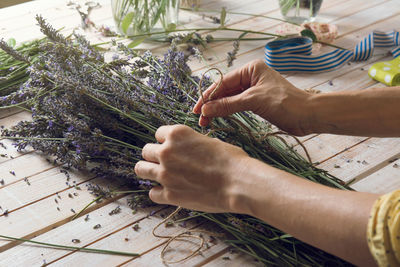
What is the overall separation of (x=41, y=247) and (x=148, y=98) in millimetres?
486

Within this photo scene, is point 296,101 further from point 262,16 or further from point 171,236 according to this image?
point 262,16

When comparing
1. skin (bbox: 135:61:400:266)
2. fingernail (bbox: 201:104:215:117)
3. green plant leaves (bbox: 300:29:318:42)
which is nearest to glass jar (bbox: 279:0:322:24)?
green plant leaves (bbox: 300:29:318:42)

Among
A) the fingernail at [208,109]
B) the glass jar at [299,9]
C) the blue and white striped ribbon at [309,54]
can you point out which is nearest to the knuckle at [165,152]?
the fingernail at [208,109]

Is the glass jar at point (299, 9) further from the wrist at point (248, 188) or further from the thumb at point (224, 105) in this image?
the wrist at point (248, 188)

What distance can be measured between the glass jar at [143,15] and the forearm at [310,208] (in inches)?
51.4

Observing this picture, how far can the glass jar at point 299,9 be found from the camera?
2.20m

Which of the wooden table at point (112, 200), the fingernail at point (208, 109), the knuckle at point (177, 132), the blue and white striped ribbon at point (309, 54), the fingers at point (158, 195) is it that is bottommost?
the wooden table at point (112, 200)

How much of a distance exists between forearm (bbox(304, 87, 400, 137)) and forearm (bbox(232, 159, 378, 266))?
1.10 ft

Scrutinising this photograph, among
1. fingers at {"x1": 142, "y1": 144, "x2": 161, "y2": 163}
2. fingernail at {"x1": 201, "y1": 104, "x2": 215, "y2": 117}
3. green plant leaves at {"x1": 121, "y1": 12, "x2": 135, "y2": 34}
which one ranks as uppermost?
green plant leaves at {"x1": 121, "y1": 12, "x2": 135, "y2": 34}

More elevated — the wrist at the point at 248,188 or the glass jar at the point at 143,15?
the glass jar at the point at 143,15

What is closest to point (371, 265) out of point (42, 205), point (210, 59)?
point (42, 205)

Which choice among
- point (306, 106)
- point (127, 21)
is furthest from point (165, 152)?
point (127, 21)

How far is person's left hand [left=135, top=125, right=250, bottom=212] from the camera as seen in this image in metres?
0.85

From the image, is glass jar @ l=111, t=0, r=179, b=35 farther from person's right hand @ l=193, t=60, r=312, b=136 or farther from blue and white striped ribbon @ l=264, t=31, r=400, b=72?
person's right hand @ l=193, t=60, r=312, b=136
